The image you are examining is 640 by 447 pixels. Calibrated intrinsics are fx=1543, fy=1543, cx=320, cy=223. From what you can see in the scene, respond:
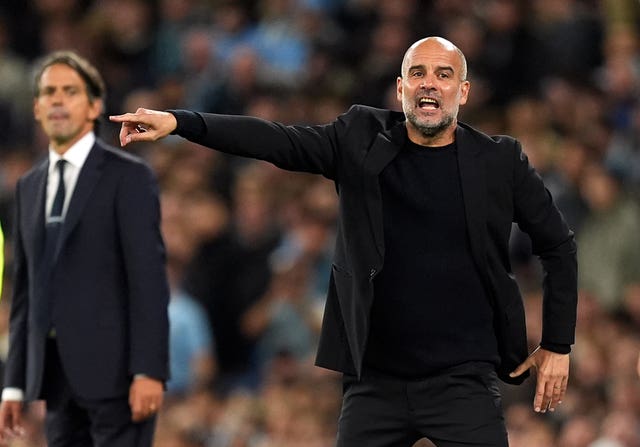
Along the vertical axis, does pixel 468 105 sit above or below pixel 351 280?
above

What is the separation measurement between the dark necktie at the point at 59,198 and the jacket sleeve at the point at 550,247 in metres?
1.78

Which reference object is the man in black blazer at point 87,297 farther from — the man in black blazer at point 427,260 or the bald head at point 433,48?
the bald head at point 433,48

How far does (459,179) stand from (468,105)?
14.7 feet

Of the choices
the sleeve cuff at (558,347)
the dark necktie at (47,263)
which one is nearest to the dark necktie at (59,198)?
the dark necktie at (47,263)

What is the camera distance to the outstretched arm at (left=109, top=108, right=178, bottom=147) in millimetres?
4680

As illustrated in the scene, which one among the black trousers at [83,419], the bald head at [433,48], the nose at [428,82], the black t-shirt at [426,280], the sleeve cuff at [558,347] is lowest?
the black trousers at [83,419]

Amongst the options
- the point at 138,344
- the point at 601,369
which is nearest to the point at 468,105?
the point at 601,369

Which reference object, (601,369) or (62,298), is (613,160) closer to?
(601,369)

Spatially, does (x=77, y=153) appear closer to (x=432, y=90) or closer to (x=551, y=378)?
(x=432, y=90)

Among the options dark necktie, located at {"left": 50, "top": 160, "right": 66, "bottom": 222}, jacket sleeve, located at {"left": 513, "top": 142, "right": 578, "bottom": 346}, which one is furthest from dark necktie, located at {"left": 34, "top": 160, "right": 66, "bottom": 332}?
jacket sleeve, located at {"left": 513, "top": 142, "right": 578, "bottom": 346}

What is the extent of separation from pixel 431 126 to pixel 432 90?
0.12 m

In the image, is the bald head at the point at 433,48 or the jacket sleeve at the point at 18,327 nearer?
the bald head at the point at 433,48

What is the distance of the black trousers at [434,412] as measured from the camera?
16.3 feet

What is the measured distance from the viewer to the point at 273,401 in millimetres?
8172
